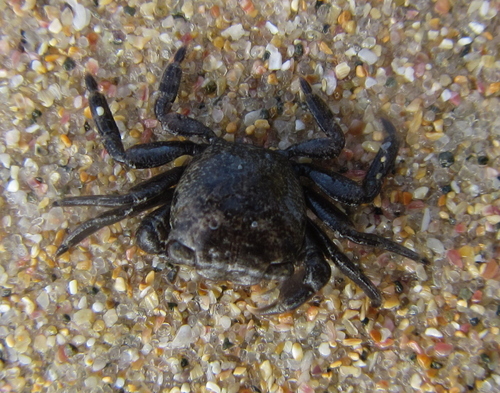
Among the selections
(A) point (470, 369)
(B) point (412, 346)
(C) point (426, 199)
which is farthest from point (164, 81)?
(A) point (470, 369)

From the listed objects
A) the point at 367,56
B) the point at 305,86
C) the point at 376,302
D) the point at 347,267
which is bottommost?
the point at 376,302

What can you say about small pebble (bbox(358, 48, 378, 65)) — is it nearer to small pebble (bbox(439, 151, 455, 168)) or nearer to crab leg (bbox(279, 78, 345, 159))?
crab leg (bbox(279, 78, 345, 159))

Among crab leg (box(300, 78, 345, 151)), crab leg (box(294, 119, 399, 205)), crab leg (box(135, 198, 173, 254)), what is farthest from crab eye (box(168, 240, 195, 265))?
crab leg (box(300, 78, 345, 151))

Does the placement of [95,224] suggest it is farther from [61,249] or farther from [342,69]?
[342,69]

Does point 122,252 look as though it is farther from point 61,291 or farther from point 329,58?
point 329,58

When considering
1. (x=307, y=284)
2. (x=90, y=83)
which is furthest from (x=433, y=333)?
(x=90, y=83)

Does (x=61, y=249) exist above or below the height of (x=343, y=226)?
below

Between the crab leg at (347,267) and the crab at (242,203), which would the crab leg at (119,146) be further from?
the crab leg at (347,267)
